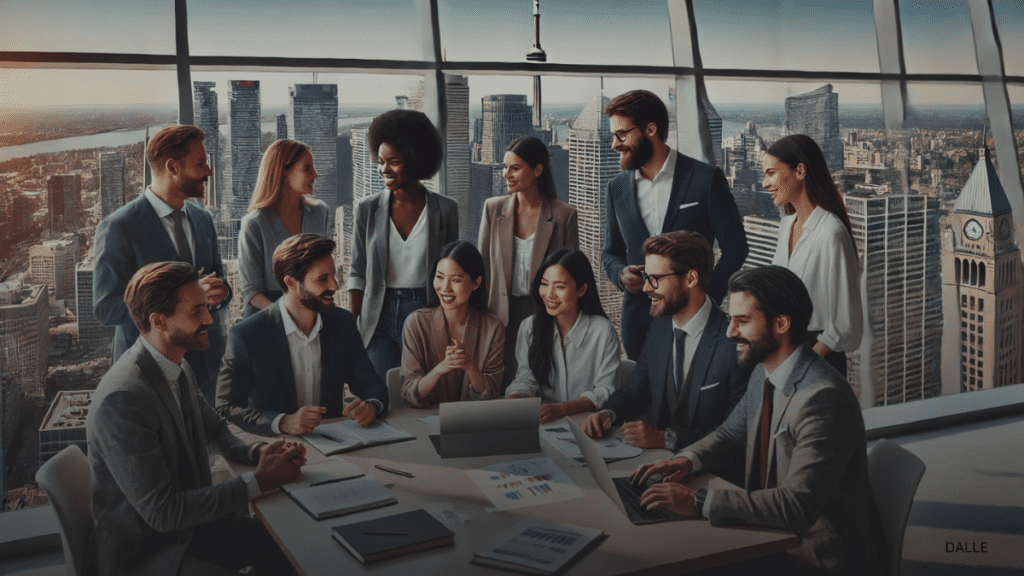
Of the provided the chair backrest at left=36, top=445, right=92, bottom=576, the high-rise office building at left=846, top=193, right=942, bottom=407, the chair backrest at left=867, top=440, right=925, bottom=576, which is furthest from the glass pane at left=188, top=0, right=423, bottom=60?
the high-rise office building at left=846, top=193, right=942, bottom=407

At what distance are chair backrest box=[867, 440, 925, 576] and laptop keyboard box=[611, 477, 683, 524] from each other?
72 cm

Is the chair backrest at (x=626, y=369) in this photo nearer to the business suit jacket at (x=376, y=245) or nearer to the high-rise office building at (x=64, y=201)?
the business suit jacket at (x=376, y=245)

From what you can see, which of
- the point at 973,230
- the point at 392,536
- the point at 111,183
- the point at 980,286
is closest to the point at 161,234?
the point at 111,183

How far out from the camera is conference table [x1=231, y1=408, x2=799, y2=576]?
6.58 feet

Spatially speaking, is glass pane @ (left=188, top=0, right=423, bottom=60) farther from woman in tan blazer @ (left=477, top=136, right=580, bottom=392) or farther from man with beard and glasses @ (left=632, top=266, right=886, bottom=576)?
man with beard and glasses @ (left=632, top=266, right=886, bottom=576)

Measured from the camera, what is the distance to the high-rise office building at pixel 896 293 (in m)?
5.77

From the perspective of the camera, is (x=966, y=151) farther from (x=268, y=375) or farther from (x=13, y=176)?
(x=13, y=176)

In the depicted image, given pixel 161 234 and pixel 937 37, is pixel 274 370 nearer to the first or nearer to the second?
pixel 161 234

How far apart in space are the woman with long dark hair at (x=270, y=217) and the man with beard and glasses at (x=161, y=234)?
0.13 metres

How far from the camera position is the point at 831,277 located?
3.72 metres

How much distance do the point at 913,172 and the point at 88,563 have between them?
5.63 m

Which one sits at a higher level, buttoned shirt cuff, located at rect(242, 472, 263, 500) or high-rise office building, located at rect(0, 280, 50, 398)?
high-rise office building, located at rect(0, 280, 50, 398)

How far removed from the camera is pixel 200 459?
8.62 feet

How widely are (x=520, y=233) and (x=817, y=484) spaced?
6.69 feet
